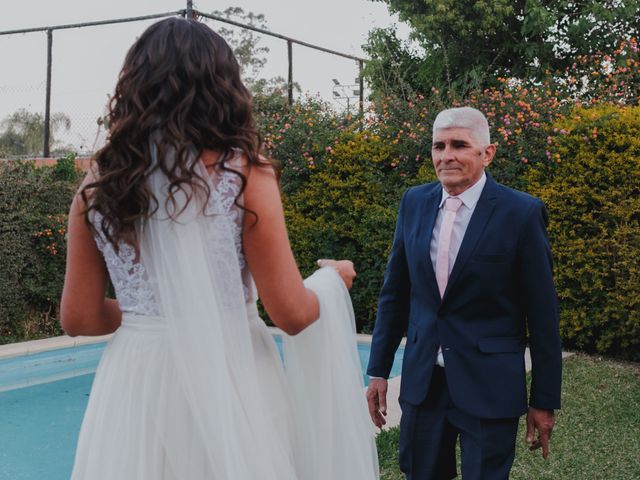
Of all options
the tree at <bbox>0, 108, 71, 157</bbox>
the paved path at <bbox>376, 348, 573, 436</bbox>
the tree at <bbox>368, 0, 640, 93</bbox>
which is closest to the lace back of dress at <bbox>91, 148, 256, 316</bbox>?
the paved path at <bbox>376, 348, 573, 436</bbox>

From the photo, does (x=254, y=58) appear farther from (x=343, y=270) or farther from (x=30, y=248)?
(x=343, y=270)

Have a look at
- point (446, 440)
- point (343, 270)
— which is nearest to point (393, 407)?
point (446, 440)

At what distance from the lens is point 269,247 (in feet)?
5.74

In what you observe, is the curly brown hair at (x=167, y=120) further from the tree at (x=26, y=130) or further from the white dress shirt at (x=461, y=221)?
the tree at (x=26, y=130)

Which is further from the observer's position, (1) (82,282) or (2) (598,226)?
(2) (598,226)

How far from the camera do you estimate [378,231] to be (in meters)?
8.33

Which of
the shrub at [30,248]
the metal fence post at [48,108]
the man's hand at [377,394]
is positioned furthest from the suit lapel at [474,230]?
the metal fence post at [48,108]

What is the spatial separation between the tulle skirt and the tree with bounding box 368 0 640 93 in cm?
1250

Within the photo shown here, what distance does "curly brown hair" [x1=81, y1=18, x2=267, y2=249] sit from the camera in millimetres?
1679

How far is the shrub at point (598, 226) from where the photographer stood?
671 centimetres

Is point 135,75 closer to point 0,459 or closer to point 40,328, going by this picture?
point 0,459

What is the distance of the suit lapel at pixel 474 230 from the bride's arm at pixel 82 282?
4.05 feet

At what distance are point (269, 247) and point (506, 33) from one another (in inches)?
576

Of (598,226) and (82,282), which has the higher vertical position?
(598,226)
